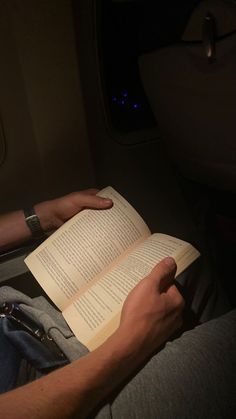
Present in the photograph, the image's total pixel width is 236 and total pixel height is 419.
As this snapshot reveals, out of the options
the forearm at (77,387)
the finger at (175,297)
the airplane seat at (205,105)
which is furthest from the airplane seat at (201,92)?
the forearm at (77,387)

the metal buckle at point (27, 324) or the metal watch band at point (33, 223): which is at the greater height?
the metal watch band at point (33, 223)

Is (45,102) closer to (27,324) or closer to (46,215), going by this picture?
(46,215)

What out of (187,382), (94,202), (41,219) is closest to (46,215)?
(41,219)

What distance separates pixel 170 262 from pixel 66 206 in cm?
35

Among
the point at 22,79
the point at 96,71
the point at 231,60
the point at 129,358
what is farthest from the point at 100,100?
the point at 129,358

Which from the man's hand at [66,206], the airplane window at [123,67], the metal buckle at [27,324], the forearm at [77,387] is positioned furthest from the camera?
the airplane window at [123,67]

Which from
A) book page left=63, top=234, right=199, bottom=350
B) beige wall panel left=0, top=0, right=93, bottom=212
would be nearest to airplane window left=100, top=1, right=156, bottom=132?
beige wall panel left=0, top=0, right=93, bottom=212

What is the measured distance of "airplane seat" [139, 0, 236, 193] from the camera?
2.45 feet

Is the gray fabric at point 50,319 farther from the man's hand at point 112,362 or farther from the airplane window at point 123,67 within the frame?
the airplane window at point 123,67

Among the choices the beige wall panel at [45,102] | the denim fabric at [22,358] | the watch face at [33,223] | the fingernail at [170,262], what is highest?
the beige wall panel at [45,102]

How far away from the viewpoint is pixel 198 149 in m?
1.02

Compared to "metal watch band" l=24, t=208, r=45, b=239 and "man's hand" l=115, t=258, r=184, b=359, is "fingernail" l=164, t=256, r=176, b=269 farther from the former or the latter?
"metal watch band" l=24, t=208, r=45, b=239

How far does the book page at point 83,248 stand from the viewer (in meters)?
0.81

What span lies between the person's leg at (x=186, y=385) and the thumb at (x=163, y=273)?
0.11 metres
